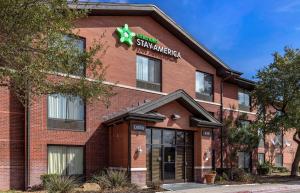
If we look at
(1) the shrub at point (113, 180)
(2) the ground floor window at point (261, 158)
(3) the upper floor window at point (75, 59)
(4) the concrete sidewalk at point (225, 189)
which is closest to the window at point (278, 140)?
(2) the ground floor window at point (261, 158)

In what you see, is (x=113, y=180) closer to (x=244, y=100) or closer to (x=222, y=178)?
(x=222, y=178)

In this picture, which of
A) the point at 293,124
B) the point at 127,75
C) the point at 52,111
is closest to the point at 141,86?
the point at 127,75

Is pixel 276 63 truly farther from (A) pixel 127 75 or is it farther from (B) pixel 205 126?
(A) pixel 127 75

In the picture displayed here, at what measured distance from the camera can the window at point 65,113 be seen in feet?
76.6

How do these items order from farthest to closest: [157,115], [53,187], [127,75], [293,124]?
[293,124], [127,75], [157,115], [53,187]

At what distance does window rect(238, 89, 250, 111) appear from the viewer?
37906 mm

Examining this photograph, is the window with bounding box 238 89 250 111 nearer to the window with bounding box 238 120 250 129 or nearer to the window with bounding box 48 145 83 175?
the window with bounding box 238 120 250 129

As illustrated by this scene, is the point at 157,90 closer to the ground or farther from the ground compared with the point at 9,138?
farther from the ground

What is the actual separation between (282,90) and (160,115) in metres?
11.9

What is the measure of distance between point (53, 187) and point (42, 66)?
8.03 metres

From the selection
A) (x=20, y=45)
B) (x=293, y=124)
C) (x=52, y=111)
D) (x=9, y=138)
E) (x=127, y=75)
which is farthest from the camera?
(x=293, y=124)

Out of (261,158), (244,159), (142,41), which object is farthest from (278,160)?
(142,41)

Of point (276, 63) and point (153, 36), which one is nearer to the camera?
point (153, 36)

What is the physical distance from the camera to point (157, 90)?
1148 inches
